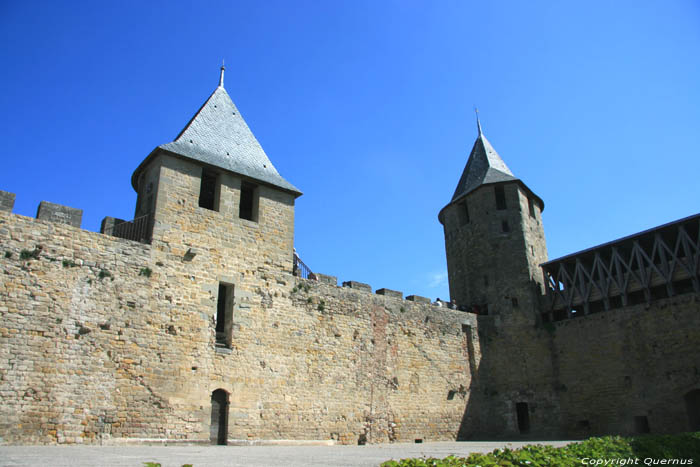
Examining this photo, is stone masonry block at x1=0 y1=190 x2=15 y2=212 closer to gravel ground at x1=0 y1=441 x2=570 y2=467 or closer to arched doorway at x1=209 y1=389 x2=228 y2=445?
gravel ground at x1=0 y1=441 x2=570 y2=467

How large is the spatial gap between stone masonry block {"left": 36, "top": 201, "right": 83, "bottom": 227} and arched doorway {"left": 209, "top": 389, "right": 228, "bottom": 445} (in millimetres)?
4888

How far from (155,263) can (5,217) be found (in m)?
3.01

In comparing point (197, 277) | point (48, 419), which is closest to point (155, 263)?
point (197, 277)

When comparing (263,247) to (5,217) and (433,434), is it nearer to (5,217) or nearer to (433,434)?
(5,217)

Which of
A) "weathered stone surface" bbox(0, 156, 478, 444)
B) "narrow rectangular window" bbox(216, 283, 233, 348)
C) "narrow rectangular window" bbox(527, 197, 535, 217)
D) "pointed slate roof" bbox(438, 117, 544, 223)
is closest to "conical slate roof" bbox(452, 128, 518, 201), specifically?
"pointed slate roof" bbox(438, 117, 544, 223)

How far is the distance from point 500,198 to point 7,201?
15992 millimetres

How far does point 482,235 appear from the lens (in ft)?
63.6

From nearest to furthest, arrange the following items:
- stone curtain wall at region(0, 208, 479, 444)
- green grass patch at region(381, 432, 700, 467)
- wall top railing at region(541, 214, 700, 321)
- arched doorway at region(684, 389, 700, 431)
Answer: green grass patch at region(381, 432, 700, 467), stone curtain wall at region(0, 208, 479, 444), arched doorway at region(684, 389, 700, 431), wall top railing at region(541, 214, 700, 321)

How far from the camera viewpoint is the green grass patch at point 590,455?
4961 millimetres

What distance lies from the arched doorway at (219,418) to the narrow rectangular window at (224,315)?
45.4 inches

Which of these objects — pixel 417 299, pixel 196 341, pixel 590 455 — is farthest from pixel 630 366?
pixel 196 341

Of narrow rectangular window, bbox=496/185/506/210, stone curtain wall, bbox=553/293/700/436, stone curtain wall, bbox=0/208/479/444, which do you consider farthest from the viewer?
narrow rectangular window, bbox=496/185/506/210

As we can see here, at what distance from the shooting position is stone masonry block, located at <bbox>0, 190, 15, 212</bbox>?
10.3m

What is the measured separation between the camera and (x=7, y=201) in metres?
10.4
